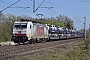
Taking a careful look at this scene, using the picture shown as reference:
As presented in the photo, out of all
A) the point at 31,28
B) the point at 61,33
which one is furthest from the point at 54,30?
the point at 31,28

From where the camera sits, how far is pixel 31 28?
34.8 metres

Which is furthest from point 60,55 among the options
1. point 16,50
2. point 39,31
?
point 39,31

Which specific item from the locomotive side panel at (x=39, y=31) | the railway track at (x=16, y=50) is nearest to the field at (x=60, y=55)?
the railway track at (x=16, y=50)

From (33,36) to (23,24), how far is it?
2.85 m

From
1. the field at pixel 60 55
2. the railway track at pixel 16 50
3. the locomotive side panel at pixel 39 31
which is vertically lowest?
the railway track at pixel 16 50

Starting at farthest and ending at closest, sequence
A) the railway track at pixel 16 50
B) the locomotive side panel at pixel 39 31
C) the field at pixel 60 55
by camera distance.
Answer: the locomotive side panel at pixel 39 31, the railway track at pixel 16 50, the field at pixel 60 55

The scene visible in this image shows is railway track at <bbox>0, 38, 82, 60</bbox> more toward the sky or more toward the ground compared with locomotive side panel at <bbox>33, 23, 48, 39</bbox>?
more toward the ground

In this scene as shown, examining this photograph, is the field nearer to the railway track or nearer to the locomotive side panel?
the railway track

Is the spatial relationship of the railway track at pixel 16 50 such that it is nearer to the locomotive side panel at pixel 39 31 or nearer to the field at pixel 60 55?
the field at pixel 60 55

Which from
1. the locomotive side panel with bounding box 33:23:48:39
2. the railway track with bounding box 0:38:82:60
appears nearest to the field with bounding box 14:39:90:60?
the railway track with bounding box 0:38:82:60

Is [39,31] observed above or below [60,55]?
above

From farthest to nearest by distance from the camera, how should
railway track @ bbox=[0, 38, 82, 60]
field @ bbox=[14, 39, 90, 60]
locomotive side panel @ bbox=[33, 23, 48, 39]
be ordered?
locomotive side panel @ bbox=[33, 23, 48, 39] → railway track @ bbox=[0, 38, 82, 60] → field @ bbox=[14, 39, 90, 60]

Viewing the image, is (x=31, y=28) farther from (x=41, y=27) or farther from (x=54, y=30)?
(x=54, y=30)

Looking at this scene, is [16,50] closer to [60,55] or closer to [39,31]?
[60,55]
